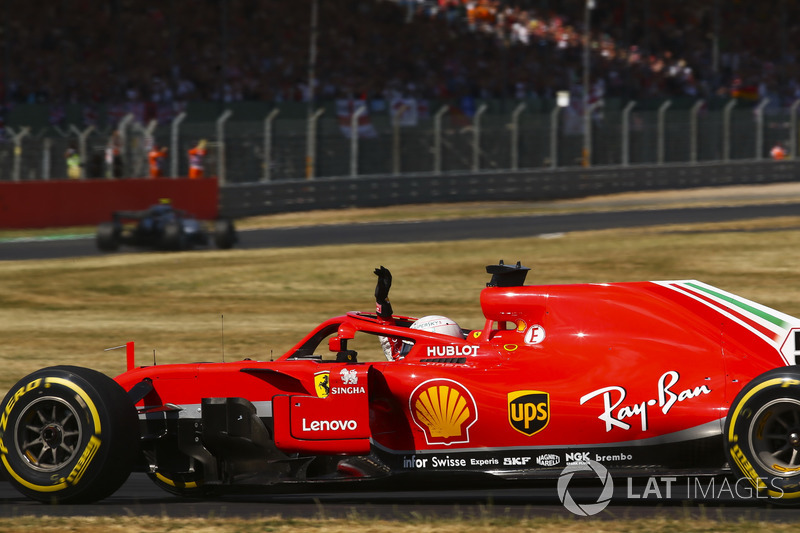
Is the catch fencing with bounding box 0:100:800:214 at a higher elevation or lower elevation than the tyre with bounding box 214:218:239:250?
higher

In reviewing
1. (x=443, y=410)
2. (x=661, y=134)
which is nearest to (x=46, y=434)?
(x=443, y=410)

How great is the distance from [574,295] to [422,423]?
1.13 m

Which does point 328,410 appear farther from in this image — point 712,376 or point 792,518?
point 792,518

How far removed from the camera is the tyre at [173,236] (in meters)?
22.6

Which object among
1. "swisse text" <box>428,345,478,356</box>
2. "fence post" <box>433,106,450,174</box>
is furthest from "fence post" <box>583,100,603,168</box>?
"swisse text" <box>428,345,478,356</box>

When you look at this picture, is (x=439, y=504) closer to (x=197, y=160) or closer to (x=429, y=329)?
(x=429, y=329)

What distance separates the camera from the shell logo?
261 inches

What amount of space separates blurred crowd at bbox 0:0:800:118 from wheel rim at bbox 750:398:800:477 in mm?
26076

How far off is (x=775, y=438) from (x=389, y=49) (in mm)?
32460

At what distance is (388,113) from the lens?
33.7m

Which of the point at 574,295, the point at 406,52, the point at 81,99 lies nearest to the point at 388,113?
the point at 406,52

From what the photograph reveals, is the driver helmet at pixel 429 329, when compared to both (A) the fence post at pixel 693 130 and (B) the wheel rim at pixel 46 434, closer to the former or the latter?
(B) the wheel rim at pixel 46 434

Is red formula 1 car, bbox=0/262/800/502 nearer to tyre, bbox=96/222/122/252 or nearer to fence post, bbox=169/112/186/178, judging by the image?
tyre, bbox=96/222/122/252

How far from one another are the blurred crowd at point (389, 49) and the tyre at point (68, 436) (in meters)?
24.1
